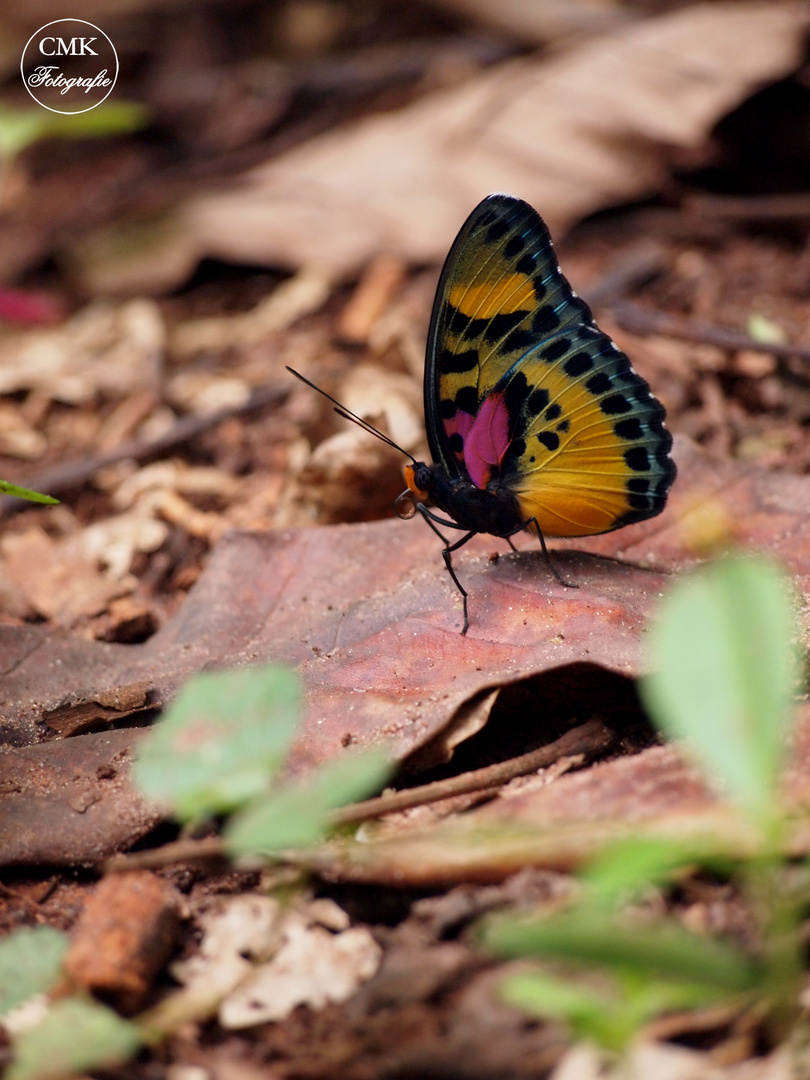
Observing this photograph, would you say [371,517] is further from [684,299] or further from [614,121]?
[614,121]

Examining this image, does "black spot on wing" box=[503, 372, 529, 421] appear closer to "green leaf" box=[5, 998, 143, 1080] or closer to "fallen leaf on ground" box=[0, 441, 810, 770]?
"fallen leaf on ground" box=[0, 441, 810, 770]

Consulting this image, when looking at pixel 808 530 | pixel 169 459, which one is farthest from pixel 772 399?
pixel 169 459

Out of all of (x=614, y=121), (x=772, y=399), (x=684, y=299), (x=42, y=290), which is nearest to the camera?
(x=772, y=399)

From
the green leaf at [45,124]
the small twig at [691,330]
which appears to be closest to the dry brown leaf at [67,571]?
the green leaf at [45,124]

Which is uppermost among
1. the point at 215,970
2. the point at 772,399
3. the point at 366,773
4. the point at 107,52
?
the point at 107,52

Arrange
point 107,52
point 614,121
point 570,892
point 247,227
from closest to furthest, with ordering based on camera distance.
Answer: point 570,892
point 614,121
point 247,227
point 107,52

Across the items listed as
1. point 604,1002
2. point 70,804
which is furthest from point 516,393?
point 604,1002

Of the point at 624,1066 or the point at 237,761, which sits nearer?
the point at 624,1066

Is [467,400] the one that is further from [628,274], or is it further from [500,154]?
[500,154]
